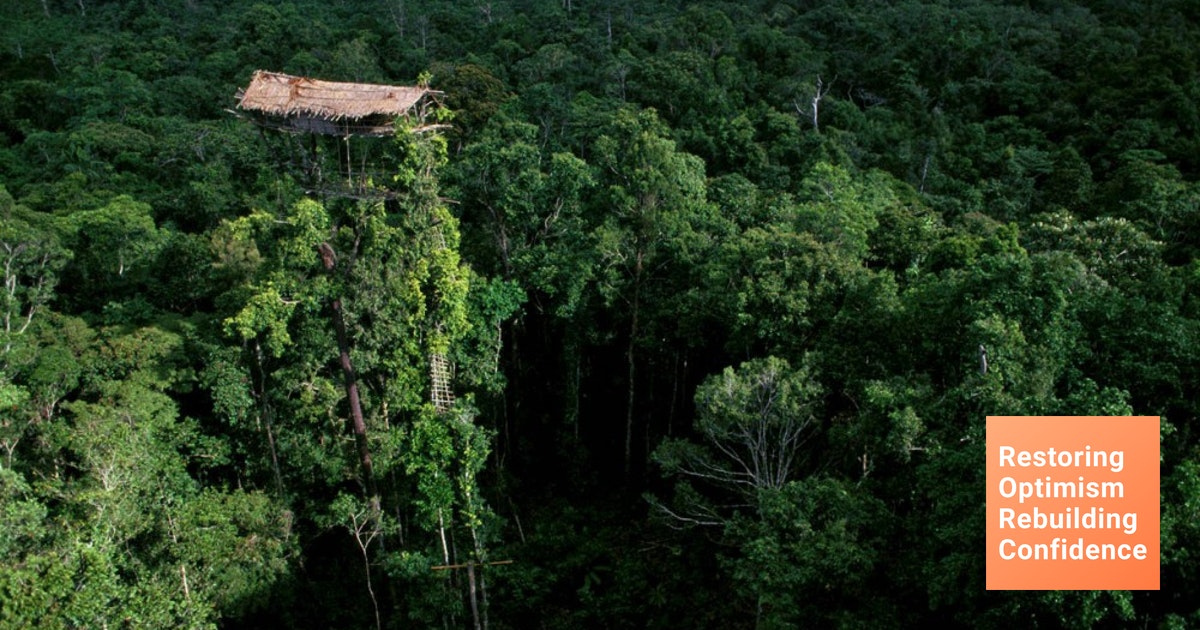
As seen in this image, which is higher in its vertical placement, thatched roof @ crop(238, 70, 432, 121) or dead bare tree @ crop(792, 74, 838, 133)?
dead bare tree @ crop(792, 74, 838, 133)

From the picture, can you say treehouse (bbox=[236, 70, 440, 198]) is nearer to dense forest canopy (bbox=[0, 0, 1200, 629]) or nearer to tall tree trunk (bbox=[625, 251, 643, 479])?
dense forest canopy (bbox=[0, 0, 1200, 629])

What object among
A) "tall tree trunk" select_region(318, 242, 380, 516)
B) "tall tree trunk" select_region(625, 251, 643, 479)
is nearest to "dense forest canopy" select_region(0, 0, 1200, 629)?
"tall tree trunk" select_region(318, 242, 380, 516)

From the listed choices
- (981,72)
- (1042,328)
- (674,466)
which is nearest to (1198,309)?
(1042,328)

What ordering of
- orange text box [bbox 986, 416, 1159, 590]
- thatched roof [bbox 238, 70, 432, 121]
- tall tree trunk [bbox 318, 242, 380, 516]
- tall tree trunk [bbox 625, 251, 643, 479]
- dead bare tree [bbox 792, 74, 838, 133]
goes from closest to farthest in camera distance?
orange text box [bbox 986, 416, 1159, 590] < tall tree trunk [bbox 318, 242, 380, 516] < thatched roof [bbox 238, 70, 432, 121] < tall tree trunk [bbox 625, 251, 643, 479] < dead bare tree [bbox 792, 74, 838, 133]

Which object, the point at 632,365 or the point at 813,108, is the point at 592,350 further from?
the point at 813,108

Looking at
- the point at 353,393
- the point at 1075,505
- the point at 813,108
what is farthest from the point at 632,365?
the point at 813,108

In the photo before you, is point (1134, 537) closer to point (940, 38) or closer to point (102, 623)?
point (102, 623)
